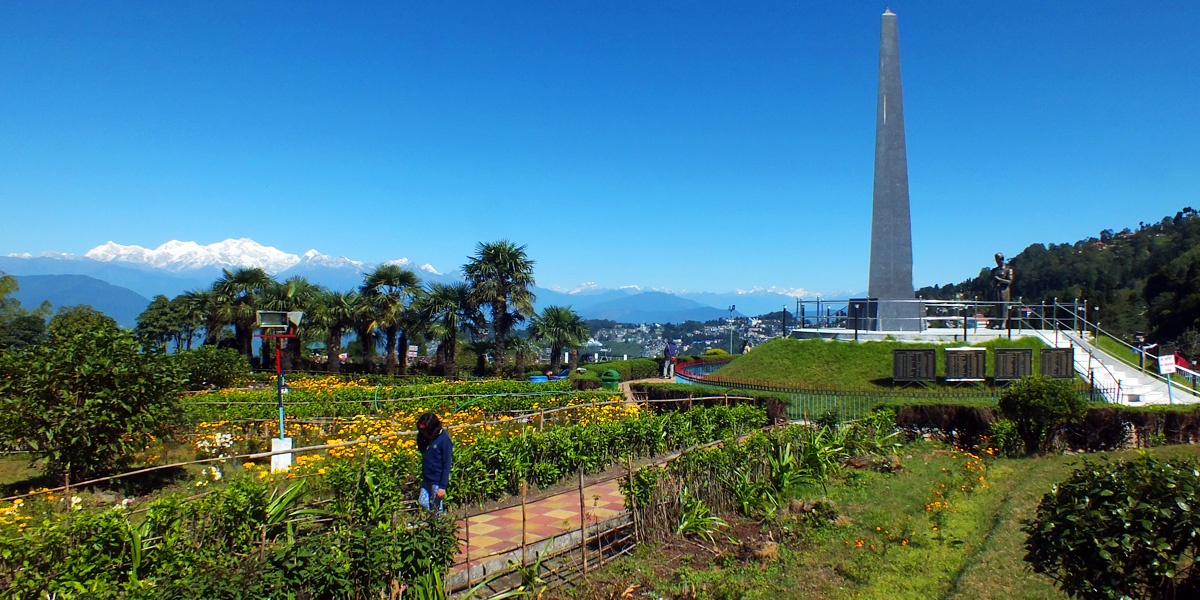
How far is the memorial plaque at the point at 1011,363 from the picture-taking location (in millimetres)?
19938

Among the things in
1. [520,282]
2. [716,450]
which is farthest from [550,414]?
[520,282]

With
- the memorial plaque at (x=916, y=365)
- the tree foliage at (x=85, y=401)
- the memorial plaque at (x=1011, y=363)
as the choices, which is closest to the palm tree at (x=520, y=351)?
the memorial plaque at (x=916, y=365)

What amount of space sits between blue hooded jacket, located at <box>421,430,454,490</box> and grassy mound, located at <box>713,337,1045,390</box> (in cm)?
1537

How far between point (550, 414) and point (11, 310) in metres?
52.4

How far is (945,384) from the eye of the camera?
19922 millimetres

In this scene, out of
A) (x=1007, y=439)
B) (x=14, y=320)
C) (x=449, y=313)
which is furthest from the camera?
(x=14, y=320)

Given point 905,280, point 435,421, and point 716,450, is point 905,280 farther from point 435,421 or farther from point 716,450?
point 435,421

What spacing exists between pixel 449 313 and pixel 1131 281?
92825 millimetres

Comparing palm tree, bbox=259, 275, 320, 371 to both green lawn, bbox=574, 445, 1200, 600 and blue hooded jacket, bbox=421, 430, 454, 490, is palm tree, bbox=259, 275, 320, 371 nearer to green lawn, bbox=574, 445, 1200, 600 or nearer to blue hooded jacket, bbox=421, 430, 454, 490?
blue hooded jacket, bbox=421, 430, 454, 490

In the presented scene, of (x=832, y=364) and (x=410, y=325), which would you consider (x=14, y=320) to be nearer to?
(x=410, y=325)

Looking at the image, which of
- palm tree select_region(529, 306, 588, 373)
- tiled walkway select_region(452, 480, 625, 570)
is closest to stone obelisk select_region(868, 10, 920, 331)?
palm tree select_region(529, 306, 588, 373)

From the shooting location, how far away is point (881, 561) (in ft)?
23.1

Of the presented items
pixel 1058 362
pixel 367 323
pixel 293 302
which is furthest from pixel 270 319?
pixel 293 302

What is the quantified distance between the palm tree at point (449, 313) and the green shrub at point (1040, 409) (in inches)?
1035
